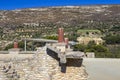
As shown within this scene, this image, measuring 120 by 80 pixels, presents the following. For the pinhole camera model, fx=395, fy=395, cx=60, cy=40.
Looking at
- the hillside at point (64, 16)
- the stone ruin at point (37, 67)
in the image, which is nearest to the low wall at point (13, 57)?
the stone ruin at point (37, 67)

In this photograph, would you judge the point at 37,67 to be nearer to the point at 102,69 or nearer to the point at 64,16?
the point at 102,69

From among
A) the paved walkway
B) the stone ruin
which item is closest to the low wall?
the stone ruin

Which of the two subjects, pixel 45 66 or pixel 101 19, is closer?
pixel 45 66

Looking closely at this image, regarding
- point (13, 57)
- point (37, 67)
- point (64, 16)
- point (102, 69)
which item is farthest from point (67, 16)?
point (37, 67)

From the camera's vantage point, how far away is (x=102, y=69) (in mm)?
18203

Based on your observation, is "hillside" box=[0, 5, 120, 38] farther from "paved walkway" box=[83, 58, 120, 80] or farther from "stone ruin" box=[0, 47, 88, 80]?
"stone ruin" box=[0, 47, 88, 80]

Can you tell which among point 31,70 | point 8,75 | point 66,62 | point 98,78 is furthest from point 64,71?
point 98,78

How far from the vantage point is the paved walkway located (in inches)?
680

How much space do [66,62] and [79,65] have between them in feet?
1.51

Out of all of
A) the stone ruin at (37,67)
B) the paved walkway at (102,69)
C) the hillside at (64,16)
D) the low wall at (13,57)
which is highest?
the hillside at (64,16)

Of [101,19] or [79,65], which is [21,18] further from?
[79,65]

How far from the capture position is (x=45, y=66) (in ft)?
38.6

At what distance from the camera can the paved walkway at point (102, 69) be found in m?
17.3

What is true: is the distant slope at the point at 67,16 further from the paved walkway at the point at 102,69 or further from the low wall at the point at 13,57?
the low wall at the point at 13,57
